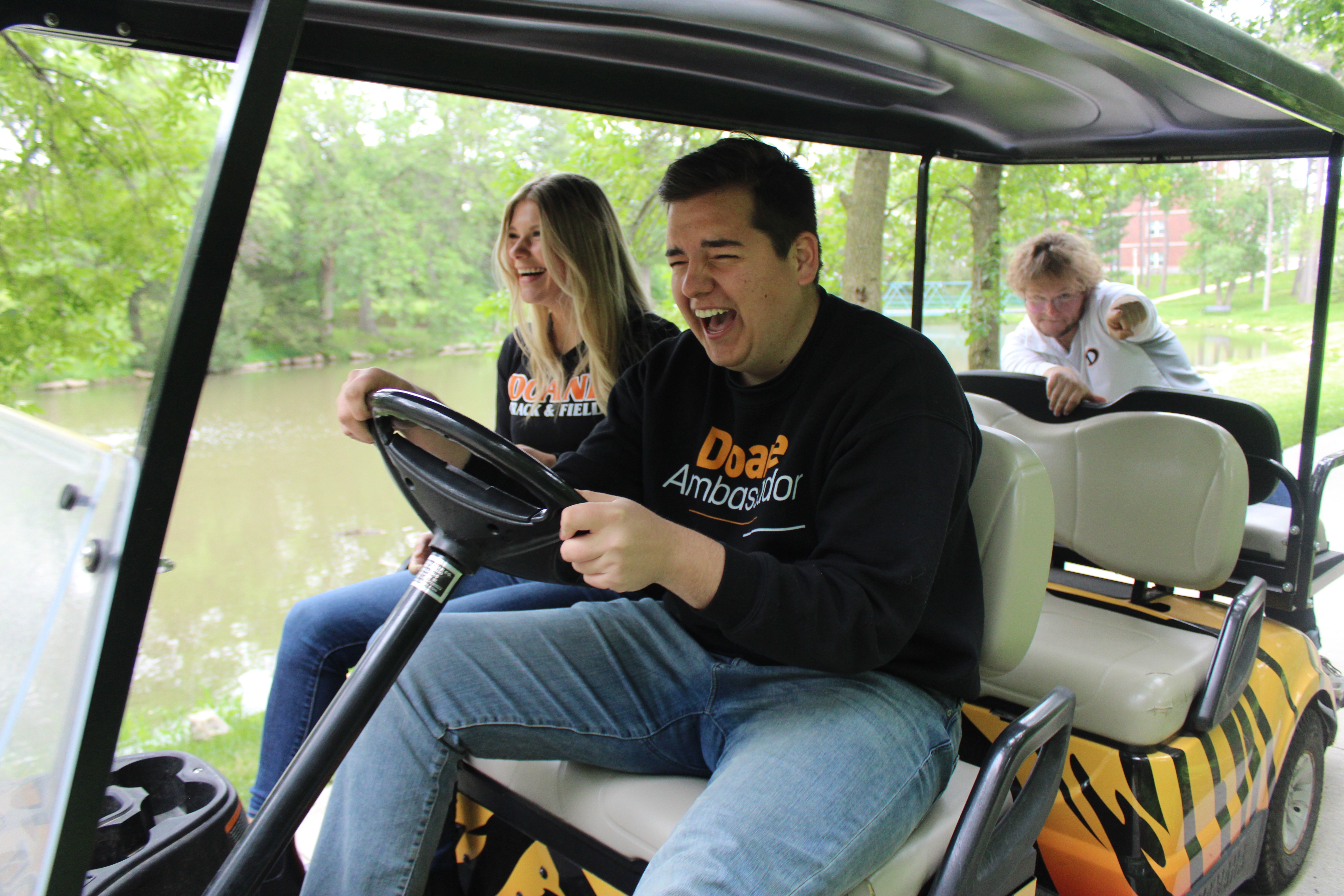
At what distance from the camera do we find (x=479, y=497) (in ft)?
4.21

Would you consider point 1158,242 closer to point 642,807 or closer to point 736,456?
point 736,456

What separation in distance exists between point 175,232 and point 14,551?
381 cm

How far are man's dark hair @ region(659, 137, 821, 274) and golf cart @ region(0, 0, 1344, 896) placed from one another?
22 cm

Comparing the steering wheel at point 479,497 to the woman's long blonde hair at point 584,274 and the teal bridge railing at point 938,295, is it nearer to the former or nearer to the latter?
the woman's long blonde hair at point 584,274

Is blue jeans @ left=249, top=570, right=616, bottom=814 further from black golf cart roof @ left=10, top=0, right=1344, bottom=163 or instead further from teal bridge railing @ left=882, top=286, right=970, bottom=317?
teal bridge railing @ left=882, top=286, right=970, bottom=317

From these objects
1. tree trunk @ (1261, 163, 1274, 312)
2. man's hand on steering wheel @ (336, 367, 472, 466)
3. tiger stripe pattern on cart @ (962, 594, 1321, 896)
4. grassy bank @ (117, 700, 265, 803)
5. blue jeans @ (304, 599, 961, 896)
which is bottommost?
grassy bank @ (117, 700, 265, 803)

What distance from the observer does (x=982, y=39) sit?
1.68 metres

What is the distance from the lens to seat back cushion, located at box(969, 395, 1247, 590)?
214 centimetres

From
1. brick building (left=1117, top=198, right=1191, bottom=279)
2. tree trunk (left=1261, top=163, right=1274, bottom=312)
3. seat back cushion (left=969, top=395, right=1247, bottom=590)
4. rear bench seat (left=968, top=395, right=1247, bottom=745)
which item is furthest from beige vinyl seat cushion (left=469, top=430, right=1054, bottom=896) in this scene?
brick building (left=1117, top=198, right=1191, bottom=279)

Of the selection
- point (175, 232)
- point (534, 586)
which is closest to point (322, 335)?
point (175, 232)

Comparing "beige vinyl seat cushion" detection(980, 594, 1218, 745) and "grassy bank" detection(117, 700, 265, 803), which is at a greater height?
"beige vinyl seat cushion" detection(980, 594, 1218, 745)

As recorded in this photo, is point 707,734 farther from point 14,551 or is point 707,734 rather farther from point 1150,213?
point 1150,213

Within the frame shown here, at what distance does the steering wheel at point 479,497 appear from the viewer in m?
1.23

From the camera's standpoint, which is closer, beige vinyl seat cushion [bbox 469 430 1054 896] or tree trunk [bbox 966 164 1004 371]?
beige vinyl seat cushion [bbox 469 430 1054 896]
